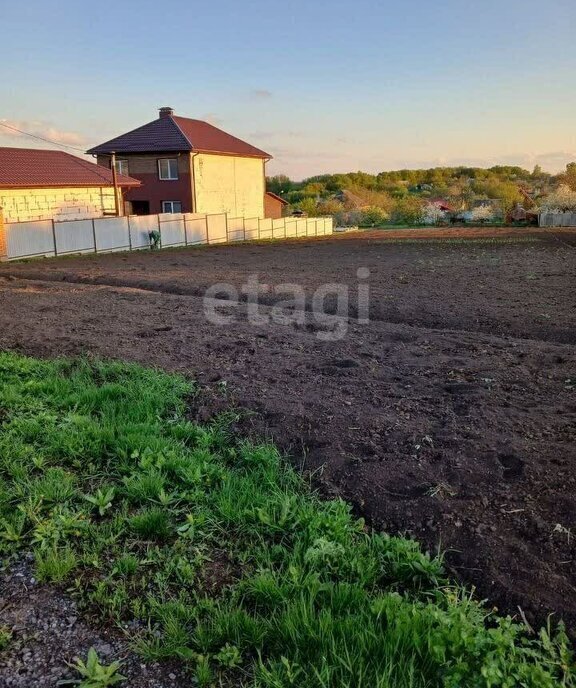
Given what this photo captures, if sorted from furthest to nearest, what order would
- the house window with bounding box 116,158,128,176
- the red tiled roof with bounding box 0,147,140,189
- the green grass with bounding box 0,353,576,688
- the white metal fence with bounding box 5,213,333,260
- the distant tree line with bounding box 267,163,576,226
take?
the distant tree line with bounding box 267,163,576,226 < the house window with bounding box 116,158,128,176 < the red tiled roof with bounding box 0,147,140,189 < the white metal fence with bounding box 5,213,333,260 < the green grass with bounding box 0,353,576,688

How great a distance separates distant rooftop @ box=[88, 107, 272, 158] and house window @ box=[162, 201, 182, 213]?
9.03ft

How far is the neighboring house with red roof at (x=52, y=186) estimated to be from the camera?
2022 cm

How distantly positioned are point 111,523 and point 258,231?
98.6ft

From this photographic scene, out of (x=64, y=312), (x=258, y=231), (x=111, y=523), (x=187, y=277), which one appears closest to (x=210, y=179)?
(x=258, y=231)

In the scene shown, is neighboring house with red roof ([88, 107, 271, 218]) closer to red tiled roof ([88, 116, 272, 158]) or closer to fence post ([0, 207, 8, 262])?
red tiled roof ([88, 116, 272, 158])

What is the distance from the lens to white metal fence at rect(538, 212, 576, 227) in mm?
40219

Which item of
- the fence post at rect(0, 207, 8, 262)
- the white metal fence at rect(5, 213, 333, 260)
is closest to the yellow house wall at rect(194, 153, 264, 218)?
the white metal fence at rect(5, 213, 333, 260)

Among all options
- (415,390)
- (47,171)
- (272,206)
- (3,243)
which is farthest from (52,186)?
(415,390)

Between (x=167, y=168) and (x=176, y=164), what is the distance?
61 cm

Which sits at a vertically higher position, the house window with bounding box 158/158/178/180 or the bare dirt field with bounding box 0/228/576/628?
the house window with bounding box 158/158/178/180

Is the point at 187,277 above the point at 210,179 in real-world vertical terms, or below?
below

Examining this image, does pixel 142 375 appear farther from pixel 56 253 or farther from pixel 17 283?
pixel 56 253

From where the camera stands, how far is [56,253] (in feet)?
63.5

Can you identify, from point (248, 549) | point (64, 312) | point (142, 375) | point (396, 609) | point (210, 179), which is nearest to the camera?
point (396, 609)
